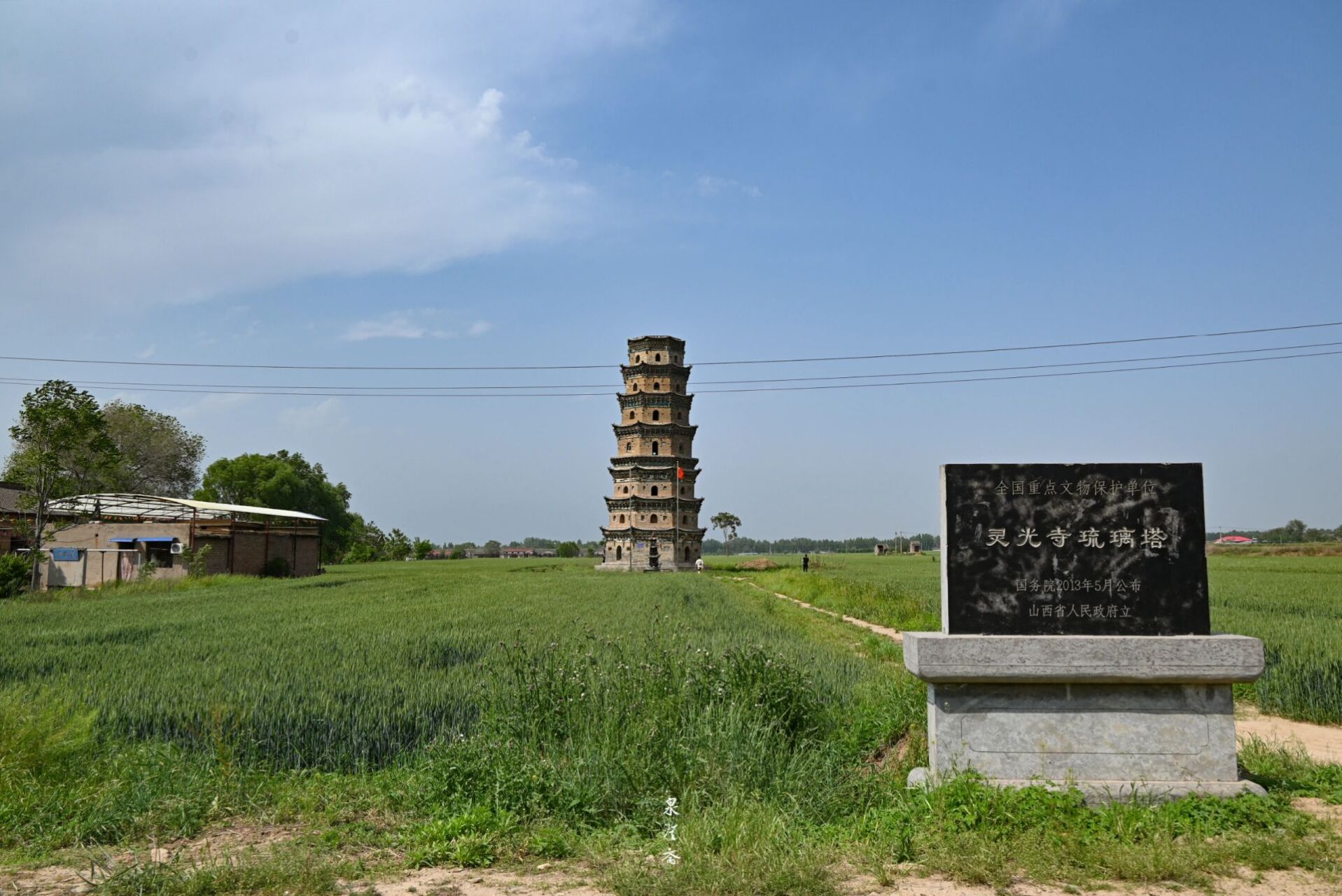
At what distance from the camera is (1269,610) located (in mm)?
23547

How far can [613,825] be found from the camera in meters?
6.50

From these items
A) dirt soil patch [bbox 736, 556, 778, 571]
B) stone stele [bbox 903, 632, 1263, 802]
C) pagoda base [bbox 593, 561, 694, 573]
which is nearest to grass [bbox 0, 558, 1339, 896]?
stone stele [bbox 903, 632, 1263, 802]

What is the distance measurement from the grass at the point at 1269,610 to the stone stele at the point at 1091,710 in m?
6.33

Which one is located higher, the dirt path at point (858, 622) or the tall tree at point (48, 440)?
the tall tree at point (48, 440)

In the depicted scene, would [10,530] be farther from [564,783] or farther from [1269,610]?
[1269,610]

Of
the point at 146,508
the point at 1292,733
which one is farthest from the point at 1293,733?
the point at 146,508

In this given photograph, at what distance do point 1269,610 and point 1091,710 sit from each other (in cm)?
2111

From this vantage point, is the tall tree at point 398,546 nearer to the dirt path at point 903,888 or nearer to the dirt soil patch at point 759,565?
the dirt soil patch at point 759,565

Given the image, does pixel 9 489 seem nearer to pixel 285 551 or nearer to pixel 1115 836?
pixel 285 551

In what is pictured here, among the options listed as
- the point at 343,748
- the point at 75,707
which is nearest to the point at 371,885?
the point at 343,748

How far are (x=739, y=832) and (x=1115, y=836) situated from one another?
8.53 ft

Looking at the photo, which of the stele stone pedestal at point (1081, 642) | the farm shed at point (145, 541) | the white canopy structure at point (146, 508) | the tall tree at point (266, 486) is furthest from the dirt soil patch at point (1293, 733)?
the tall tree at point (266, 486)

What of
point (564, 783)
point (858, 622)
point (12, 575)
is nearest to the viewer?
Answer: point (564, 783)

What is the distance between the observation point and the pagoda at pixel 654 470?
218ft
